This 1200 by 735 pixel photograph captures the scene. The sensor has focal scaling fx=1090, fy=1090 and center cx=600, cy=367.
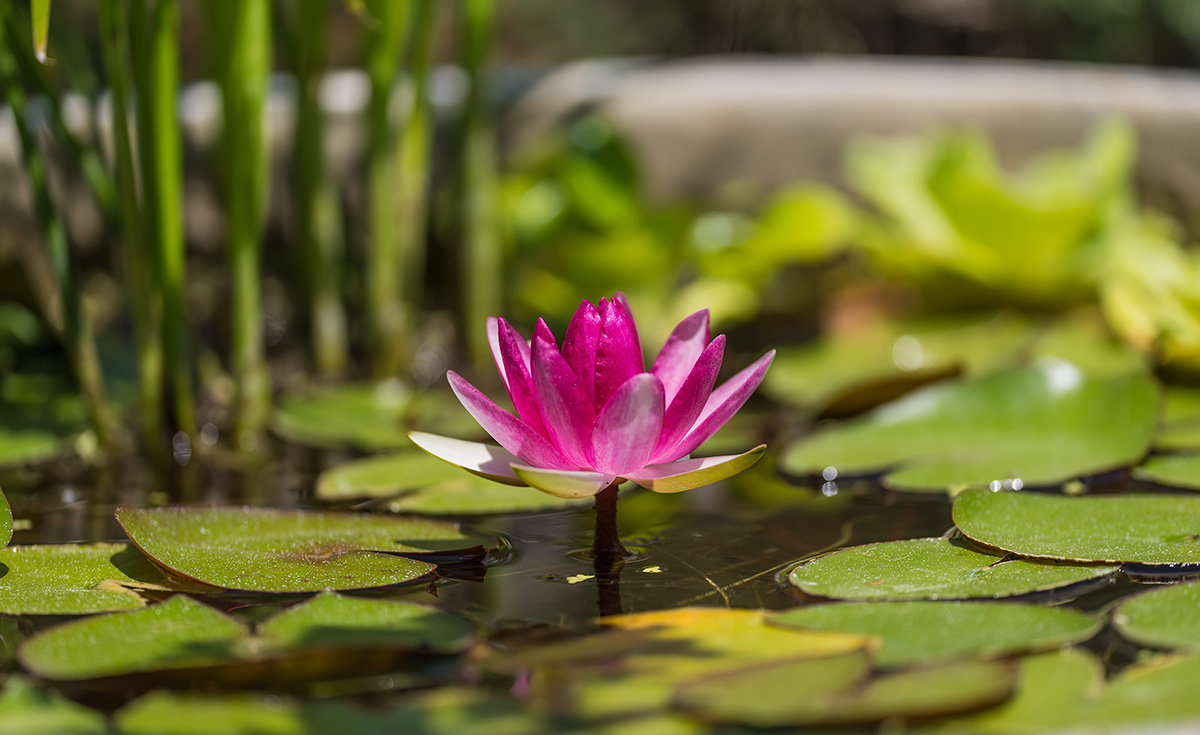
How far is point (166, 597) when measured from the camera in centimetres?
62

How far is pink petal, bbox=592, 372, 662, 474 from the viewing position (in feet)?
1.81

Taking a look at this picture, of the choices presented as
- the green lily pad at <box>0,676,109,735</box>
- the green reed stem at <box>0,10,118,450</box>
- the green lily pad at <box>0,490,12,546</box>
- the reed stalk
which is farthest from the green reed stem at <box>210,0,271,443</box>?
the green lily pad at <box>0,676,109,735</box>

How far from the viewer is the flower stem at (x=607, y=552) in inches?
24.1

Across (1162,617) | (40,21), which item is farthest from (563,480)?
(40,21)

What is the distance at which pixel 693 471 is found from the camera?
57cm

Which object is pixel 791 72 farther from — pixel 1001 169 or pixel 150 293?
pixel 150 293

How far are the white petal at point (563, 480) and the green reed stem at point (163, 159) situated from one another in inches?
18.8

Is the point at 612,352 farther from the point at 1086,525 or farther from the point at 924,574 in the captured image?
the point at 1086,525

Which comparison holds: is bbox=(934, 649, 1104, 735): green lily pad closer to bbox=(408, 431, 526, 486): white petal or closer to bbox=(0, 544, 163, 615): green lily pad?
bbox=(408, 431, 526, 486): white petal

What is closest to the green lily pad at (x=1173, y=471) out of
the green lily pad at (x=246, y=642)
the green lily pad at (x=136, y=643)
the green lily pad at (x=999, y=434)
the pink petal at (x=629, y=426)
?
the green lily pad at (x=999, y=434)

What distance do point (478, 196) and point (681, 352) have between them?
69 cm

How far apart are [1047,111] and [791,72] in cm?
37

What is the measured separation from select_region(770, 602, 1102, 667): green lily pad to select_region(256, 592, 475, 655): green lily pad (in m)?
0.17

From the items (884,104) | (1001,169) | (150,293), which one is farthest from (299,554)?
(1001,169)
